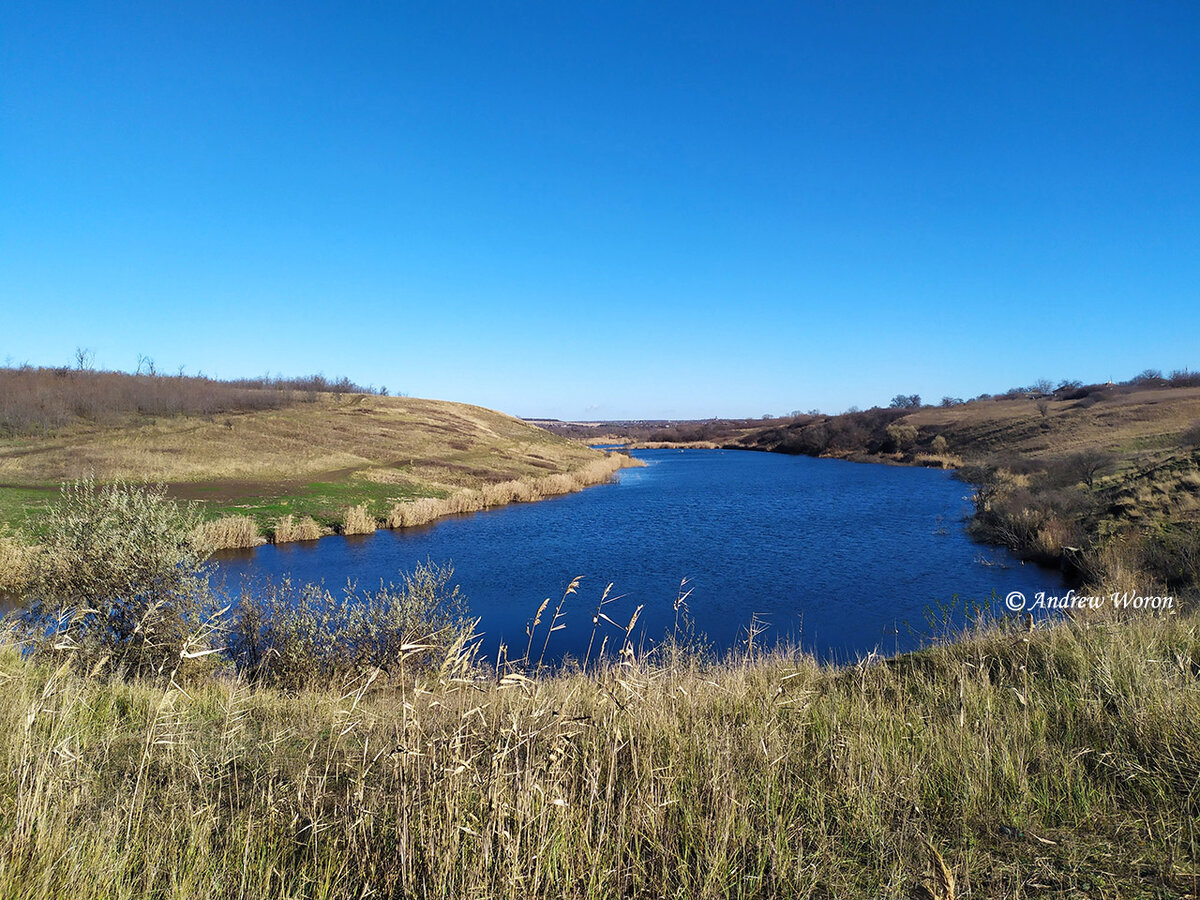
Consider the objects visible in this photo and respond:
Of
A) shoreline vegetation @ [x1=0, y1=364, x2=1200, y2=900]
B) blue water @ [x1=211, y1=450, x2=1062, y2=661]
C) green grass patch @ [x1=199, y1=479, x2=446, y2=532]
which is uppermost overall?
shoreline vegetation @ [x1=0, y1=364, x2=1200, y2=900]

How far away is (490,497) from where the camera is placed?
36.3 meters

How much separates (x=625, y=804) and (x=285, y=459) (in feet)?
135

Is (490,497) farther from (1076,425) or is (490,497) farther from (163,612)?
(1076,425)

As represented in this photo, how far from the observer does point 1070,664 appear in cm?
584

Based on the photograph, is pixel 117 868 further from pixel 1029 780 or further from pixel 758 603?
pixel 758 603

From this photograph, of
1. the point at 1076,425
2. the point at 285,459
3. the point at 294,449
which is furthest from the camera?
the point at 1076,425

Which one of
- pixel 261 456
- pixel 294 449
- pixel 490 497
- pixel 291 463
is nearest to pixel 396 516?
pixel 490 497

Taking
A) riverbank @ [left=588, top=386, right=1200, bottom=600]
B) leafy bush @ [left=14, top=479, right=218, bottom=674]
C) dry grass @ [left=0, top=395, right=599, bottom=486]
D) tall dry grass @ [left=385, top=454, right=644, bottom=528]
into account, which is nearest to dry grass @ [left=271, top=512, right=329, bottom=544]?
tall dry grass @ [left=385, top=454, right=644, bottom=528]

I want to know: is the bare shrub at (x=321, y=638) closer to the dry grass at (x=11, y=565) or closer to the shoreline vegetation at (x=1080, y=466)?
the dry grass at (x=11, y=565)

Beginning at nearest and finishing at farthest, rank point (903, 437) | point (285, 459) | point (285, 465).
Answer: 1. point (285, 465)
2. point (285, 459)
3. point (903, 437)

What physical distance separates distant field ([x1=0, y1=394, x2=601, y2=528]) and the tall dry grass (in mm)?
1257

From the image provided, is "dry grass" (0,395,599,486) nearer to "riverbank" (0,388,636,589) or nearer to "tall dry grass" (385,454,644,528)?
"riverbank" (0,388,636,589)

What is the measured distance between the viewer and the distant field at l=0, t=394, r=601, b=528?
2920 centimetres

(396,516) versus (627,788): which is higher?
(627,788)
